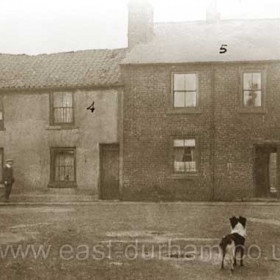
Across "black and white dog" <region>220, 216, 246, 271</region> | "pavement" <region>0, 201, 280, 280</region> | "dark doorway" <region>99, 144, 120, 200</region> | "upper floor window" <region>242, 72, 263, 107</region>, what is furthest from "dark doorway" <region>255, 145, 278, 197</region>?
"black and white dog" <region>220, 216, 246, 271</region>

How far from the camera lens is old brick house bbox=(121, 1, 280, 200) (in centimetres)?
2483

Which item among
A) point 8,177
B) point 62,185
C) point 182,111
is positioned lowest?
point 62,185

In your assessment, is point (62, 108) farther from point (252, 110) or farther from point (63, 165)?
point (252, 110)

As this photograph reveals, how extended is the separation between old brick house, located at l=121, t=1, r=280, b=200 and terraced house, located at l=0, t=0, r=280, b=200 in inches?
1.6

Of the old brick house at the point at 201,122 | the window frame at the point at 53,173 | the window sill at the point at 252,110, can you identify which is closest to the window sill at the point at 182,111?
the old brick house at the point at 201,122

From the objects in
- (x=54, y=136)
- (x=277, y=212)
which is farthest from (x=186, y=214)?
(x=54, y=136)

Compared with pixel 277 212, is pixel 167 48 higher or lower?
higher

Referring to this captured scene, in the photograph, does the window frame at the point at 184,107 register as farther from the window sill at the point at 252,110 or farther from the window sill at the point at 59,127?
the window sill at the point at 59,127

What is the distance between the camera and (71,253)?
38.0 ft

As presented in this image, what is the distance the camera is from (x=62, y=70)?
28.1 meters

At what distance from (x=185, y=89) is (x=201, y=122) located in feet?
5.02

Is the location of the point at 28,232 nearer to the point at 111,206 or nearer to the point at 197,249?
the point at 197,249

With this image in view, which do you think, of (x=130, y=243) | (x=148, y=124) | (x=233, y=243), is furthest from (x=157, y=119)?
(x=233, y=243)

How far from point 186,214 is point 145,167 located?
6.39 metres
